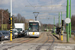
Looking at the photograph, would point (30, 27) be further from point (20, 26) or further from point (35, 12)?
point (20, 26)

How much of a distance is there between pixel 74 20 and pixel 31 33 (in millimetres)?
52657

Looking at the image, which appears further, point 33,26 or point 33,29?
point 33,26

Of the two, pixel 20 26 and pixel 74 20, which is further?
pixel 74 20

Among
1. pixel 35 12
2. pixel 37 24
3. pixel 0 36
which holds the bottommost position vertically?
pixel 0 36

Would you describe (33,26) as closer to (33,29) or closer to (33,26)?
(33,26)

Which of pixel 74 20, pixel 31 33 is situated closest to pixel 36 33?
pixel 31 33

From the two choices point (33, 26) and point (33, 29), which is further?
point (33, 26)

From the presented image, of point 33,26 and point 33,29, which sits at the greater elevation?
point 33,26

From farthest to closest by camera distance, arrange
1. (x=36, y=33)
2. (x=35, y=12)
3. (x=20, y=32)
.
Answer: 1. (x=20, y=32)
2. (x=35, y=12)
3. (x=36, y=33)

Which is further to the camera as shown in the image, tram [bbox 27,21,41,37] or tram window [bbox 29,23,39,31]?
tram window [bbox 29,23,39,31]

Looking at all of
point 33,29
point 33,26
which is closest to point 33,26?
point 33,26

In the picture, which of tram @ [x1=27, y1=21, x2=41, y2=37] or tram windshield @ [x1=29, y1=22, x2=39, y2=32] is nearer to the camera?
tram @ [x1=27, y1=21, x2=41, y2=37]

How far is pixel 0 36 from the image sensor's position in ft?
72.1

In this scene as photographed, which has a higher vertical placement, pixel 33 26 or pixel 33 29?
pixel 33 26
